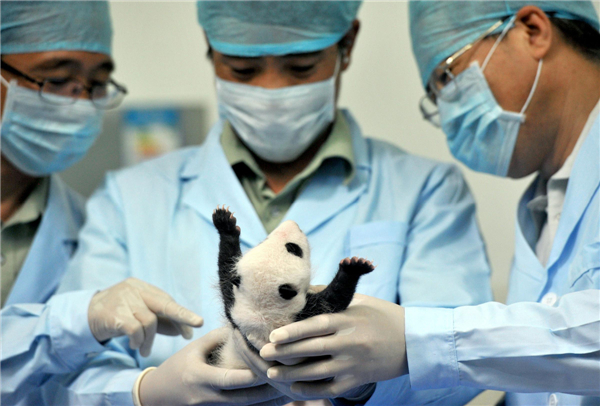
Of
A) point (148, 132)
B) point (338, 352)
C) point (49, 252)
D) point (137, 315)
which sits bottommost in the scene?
point (148, 132)

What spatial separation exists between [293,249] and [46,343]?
2.49ft

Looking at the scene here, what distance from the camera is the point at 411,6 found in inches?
57.9

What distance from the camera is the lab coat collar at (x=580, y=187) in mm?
1146

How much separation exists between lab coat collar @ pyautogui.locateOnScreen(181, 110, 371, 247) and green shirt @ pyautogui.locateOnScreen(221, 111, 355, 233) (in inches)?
1.0

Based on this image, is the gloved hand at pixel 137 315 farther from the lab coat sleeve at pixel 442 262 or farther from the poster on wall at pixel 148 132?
the poster on wall at pixel 148 132

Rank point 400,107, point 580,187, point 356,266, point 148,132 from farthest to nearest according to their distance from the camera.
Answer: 1. point 148,132
2. point 400,107
3. point 580,187
4. point 356,266

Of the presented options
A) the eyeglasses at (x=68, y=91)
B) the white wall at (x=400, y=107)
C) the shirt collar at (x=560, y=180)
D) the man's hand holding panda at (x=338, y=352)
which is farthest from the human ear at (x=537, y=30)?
the eyeglasses at (x=68, y=91)

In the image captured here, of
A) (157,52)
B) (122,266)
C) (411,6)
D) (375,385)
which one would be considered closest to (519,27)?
(411,6)

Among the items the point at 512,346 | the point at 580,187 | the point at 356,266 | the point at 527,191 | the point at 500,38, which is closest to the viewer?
the point at 356,266

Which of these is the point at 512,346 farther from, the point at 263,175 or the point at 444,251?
the point at 263,175

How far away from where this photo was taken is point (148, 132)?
2.68 m

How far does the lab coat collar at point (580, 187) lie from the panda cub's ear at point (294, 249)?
63cm

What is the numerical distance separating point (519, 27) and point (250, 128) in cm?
70

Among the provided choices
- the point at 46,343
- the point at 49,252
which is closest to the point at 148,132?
the point at 49,252
